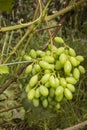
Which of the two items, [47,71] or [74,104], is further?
[74,104]

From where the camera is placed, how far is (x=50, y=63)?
1.15m

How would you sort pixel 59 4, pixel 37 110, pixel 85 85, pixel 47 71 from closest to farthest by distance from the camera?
pixel 47 71, pixel 37 110, pixel 85 85, pixel 59 4

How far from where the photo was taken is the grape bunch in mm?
1128

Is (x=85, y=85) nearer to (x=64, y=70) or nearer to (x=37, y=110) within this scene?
(x=37, y=110)

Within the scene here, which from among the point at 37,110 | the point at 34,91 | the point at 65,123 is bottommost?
the point at 65,123

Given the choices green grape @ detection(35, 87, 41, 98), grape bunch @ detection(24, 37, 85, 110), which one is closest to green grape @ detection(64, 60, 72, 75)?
grape bunch @ detection(24, 37, 85, 110)

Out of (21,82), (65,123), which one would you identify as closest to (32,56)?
(65,123)

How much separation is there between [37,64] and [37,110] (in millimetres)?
285

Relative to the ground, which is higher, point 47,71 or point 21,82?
point 47,71

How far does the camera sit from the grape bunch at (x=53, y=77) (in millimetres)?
1128

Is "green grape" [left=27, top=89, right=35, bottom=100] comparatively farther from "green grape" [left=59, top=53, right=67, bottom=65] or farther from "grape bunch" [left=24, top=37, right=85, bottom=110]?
"green grape" [left=59, top=53, right=67, bottom=65]

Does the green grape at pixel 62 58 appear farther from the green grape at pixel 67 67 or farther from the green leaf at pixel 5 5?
the green leaf at pixel 5 5

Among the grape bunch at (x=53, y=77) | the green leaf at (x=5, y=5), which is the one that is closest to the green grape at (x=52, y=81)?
the grape bunch at (x=53, y=77)

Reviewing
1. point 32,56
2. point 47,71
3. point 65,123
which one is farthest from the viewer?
point 65,123
